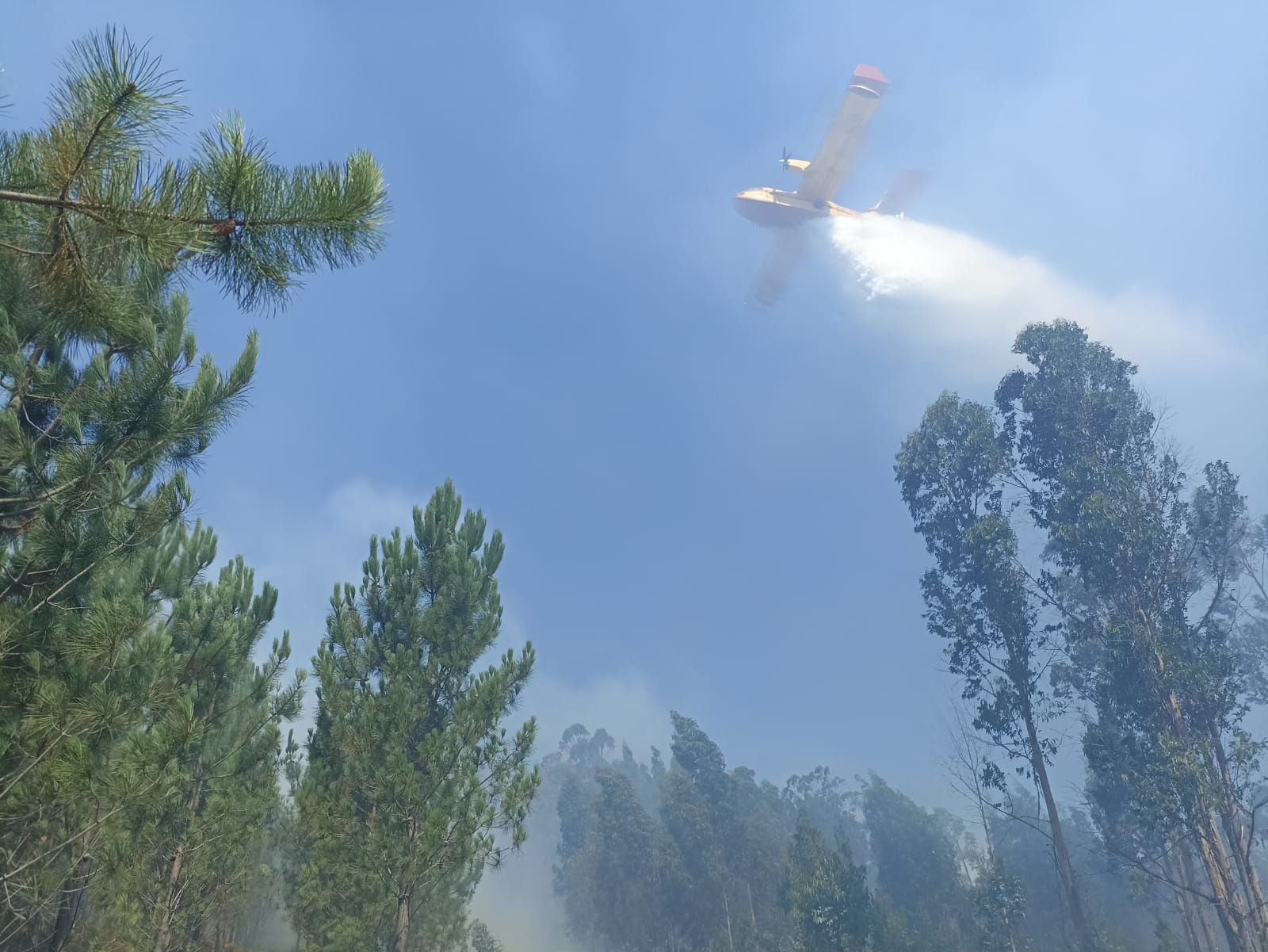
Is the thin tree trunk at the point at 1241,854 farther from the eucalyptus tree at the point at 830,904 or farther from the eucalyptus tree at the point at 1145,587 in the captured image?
the eucalyptus tree at the point at 830,904

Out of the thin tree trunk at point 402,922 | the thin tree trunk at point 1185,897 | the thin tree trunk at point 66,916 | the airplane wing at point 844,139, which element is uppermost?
the airplane wing at point 844,139

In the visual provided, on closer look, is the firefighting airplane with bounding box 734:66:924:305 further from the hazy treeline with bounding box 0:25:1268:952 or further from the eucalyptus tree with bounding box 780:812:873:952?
the eucalyptus tree with bounding box 780:812:873:952

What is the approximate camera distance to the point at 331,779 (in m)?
12.1

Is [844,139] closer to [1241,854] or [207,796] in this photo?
[1241,854]

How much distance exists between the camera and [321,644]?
12.1 meters

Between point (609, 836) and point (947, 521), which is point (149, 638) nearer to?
point (947, 521)

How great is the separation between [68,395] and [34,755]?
3.00m

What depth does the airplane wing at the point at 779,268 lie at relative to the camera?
201ft

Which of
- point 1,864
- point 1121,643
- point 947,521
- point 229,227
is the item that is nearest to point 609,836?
point 947,521

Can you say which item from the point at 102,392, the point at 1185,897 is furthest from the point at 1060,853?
the point at 102,392

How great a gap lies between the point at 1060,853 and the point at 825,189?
4684 centimetres

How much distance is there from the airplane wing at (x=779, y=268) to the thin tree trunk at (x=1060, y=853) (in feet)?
148

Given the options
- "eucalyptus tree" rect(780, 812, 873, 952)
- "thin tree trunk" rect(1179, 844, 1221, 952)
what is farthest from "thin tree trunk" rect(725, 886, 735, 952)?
"thin tree trunk" rect(1179, 844, 1221, 952)

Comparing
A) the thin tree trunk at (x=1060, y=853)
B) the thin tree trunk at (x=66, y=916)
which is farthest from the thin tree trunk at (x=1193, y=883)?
the thin tree trunk at (x=66, y=916)
